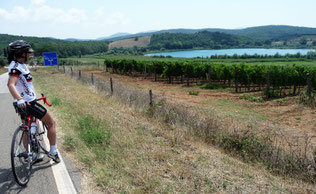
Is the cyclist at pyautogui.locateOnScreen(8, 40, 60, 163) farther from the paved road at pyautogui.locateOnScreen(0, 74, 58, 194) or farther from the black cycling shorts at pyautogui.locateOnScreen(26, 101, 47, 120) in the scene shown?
the paved road at pyautogui.locateOnScreen(0, 74, 58, 194)

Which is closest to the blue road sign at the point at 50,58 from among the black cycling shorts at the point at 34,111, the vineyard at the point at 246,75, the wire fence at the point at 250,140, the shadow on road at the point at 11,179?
the vineyard at the point at 246,75

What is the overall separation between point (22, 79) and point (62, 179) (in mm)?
1745

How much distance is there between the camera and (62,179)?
4008 millimetres

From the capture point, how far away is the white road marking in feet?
12.0

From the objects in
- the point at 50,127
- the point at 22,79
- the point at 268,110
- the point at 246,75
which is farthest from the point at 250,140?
the point at 246,75

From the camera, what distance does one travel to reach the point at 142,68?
3712cm

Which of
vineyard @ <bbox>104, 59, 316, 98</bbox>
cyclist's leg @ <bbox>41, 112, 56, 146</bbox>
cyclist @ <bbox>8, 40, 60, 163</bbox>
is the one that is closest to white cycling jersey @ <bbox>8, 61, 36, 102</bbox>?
cyclist @ <bbox>8, 40, 60, 163</bbox>

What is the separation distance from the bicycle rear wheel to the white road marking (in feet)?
1.46

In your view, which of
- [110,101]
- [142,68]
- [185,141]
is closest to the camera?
[185,141]

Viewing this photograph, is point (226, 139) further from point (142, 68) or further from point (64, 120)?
point (142, 68)

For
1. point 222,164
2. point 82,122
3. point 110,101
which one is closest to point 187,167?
point 222,164

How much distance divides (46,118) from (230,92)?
62.9 feet

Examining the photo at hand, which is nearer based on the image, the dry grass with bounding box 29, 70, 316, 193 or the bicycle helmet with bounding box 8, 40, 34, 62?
the dry grass with bounding box 29, 70, 316, 193

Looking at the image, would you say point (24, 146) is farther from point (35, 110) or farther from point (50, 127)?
point (35, 110)
